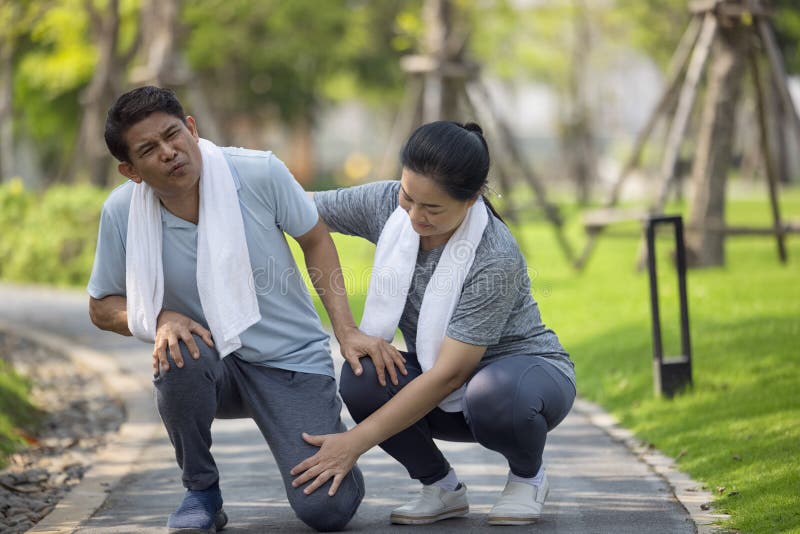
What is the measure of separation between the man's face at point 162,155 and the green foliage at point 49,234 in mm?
10284

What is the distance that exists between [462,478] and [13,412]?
9.12ft

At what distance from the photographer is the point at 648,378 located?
682 centimetres

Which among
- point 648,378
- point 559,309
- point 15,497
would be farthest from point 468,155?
point 559,309

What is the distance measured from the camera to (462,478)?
5.04m

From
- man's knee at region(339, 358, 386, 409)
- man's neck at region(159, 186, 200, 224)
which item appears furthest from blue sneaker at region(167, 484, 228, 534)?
man's neck at region(159, 186, 200, 224)

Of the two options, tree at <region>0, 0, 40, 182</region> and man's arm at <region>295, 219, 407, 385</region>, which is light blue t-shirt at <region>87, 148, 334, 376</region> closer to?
man's arm at <region>295, 219, 407, 385</region>

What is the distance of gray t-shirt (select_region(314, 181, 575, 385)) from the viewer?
4.00m

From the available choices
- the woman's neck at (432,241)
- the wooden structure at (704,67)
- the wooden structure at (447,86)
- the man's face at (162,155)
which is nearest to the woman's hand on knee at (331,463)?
the woman's neck at (432,241)

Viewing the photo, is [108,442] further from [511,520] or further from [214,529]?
[511,520]

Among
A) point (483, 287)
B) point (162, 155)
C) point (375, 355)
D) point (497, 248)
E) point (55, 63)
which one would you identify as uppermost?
point (162, 155)

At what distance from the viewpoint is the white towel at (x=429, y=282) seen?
4062 millimetres

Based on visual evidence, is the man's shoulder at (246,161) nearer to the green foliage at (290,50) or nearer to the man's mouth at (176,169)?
the man's mouth at (176,169)

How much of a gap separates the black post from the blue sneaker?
9.06 feet

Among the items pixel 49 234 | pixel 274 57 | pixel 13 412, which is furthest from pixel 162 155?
pixel 274 57
